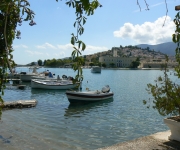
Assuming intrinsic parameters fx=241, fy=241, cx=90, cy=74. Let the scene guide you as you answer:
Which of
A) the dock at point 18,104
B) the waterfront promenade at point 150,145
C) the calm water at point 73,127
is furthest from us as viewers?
the dock at point 18,104

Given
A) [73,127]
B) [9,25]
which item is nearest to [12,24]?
[9,25]

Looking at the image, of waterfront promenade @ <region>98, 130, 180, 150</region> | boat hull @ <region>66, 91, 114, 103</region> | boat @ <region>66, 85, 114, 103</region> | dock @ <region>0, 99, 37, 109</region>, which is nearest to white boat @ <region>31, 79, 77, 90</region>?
boat @ <region>66, 85, 114, 103</region>

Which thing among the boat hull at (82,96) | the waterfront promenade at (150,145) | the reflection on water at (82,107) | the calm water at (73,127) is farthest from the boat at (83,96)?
the waterfront promenade at (150,145)

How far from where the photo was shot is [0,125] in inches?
562

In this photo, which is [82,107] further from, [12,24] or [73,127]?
[12,24]

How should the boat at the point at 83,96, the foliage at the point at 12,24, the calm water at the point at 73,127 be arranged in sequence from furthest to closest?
the boat at the point at 83,96 → the calm water at the point at 73,127 → the foliage at the point at 12,24

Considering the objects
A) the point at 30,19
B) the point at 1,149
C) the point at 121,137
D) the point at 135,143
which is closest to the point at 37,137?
the point at 1,149

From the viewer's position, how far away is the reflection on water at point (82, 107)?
65.7 feet

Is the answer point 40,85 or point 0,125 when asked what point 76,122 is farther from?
point 40,85

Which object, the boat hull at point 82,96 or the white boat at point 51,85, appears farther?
the white boat at point 51,85

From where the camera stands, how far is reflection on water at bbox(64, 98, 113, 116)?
65.7ft

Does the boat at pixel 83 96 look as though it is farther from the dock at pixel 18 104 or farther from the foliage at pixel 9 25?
the foliage at pixel 9 25

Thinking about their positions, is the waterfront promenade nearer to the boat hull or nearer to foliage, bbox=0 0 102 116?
foliage, bbox=0 0 102 116

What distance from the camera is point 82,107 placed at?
888 inches
